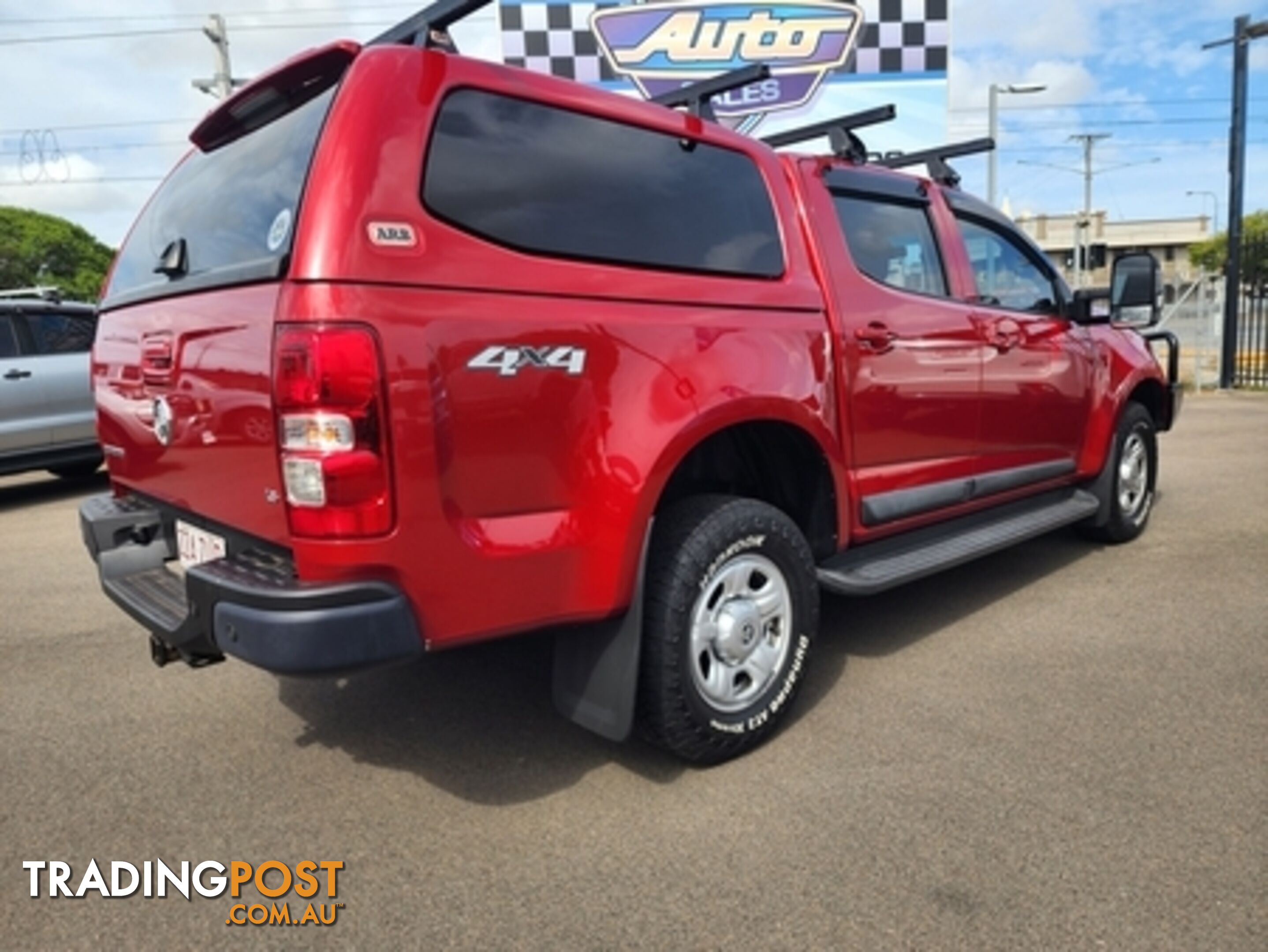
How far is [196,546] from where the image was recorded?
242 cm

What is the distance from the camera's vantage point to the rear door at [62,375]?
7027 millimetres

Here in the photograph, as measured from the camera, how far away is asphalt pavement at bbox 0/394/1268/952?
1910 mm

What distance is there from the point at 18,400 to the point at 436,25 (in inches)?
250

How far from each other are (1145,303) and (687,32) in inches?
358

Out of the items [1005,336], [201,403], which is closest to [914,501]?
[1005,336]

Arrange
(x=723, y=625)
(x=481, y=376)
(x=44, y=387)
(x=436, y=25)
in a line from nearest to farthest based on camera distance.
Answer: (x=481, y=376) → (x=436, y=25) → (x=723, y=625) → (x=44, y=387)

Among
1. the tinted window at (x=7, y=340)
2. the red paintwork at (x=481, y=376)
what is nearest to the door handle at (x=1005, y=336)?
the red paintwork at (x=481, y=376)

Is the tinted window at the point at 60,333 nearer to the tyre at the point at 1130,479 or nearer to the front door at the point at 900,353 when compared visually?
the front door at the point at 900,353

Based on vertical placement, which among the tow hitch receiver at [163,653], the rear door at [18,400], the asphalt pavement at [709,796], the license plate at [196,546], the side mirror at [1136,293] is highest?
the side mirror at [1136,293]

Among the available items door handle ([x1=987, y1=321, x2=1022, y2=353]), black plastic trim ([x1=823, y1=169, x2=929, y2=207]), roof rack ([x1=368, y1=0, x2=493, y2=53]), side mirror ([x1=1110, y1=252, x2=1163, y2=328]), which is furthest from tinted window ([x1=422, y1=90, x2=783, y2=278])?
side mirror ([x1=1110, y1=252, x2=1163, y2=328])

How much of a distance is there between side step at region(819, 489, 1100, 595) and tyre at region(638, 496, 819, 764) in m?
0.24

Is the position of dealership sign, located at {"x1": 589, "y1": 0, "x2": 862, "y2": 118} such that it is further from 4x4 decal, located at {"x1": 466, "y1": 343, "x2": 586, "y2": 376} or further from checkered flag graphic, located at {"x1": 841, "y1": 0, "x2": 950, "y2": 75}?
4x4 decal, located at {"x1": 466, "y1": 343, "x2": 586, "y2": 376}

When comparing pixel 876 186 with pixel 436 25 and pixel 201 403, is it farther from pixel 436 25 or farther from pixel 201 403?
pixel 201 403

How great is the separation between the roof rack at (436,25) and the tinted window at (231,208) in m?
0.26
